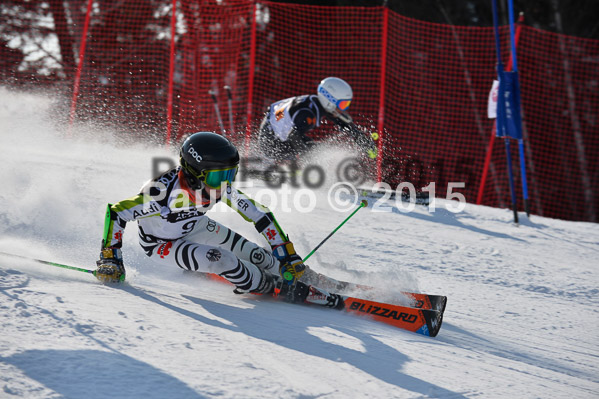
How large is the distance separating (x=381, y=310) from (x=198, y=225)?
1337mm

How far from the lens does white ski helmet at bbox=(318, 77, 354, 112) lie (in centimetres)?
710

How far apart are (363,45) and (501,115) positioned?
248 inches

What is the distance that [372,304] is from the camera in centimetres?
362

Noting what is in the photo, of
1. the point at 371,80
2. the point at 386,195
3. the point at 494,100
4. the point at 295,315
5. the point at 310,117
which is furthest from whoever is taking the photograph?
the point at 371,80

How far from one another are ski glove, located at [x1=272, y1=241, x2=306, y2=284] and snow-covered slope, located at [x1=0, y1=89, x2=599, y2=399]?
0.20 meters

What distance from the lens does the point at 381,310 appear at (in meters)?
3.57

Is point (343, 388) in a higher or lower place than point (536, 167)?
lower

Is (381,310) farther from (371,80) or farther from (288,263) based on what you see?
(371,80)

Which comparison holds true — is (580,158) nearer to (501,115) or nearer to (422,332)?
(501,115)

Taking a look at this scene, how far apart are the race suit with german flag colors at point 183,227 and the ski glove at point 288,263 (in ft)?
0.17

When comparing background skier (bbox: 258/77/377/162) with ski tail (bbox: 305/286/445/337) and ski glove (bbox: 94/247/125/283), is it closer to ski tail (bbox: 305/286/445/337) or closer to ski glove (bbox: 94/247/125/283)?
ski tail (bbox: 305/286/445/337)

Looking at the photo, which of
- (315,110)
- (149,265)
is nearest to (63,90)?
(315,110)

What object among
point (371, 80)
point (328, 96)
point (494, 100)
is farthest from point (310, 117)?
point (371, 80)

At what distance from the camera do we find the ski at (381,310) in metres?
3.40
